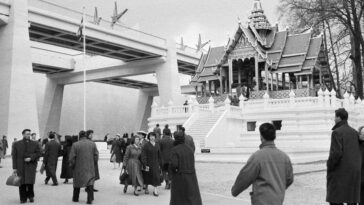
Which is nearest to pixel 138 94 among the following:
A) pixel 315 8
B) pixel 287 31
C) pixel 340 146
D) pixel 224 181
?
pixel 287 31

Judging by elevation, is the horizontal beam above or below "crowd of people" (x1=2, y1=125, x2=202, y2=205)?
above

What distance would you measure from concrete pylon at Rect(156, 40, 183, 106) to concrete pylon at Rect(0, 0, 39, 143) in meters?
15.3

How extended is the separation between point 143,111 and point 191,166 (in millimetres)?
56360

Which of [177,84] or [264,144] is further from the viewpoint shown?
[177,84]

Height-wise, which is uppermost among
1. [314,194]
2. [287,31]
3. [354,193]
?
[287,31]

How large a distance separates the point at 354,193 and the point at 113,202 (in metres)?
5.86

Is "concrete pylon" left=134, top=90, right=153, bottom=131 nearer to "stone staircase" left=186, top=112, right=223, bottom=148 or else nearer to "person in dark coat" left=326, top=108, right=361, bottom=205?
"stone staircase" left=186, top=112, right=223, bottom=148

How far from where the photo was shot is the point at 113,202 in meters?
10.7

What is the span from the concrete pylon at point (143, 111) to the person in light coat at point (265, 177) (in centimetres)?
5683

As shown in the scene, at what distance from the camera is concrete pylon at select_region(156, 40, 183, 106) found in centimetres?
4628

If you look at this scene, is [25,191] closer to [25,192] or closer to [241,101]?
[25,192]

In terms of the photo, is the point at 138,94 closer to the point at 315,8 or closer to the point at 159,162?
the point at 315,8

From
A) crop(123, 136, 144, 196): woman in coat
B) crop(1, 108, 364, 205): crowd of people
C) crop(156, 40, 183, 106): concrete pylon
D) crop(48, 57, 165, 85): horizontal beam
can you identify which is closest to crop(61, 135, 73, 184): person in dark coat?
crop(1, 108, 364, 205): crowd of people

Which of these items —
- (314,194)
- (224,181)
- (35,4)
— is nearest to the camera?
A: (314,194)
